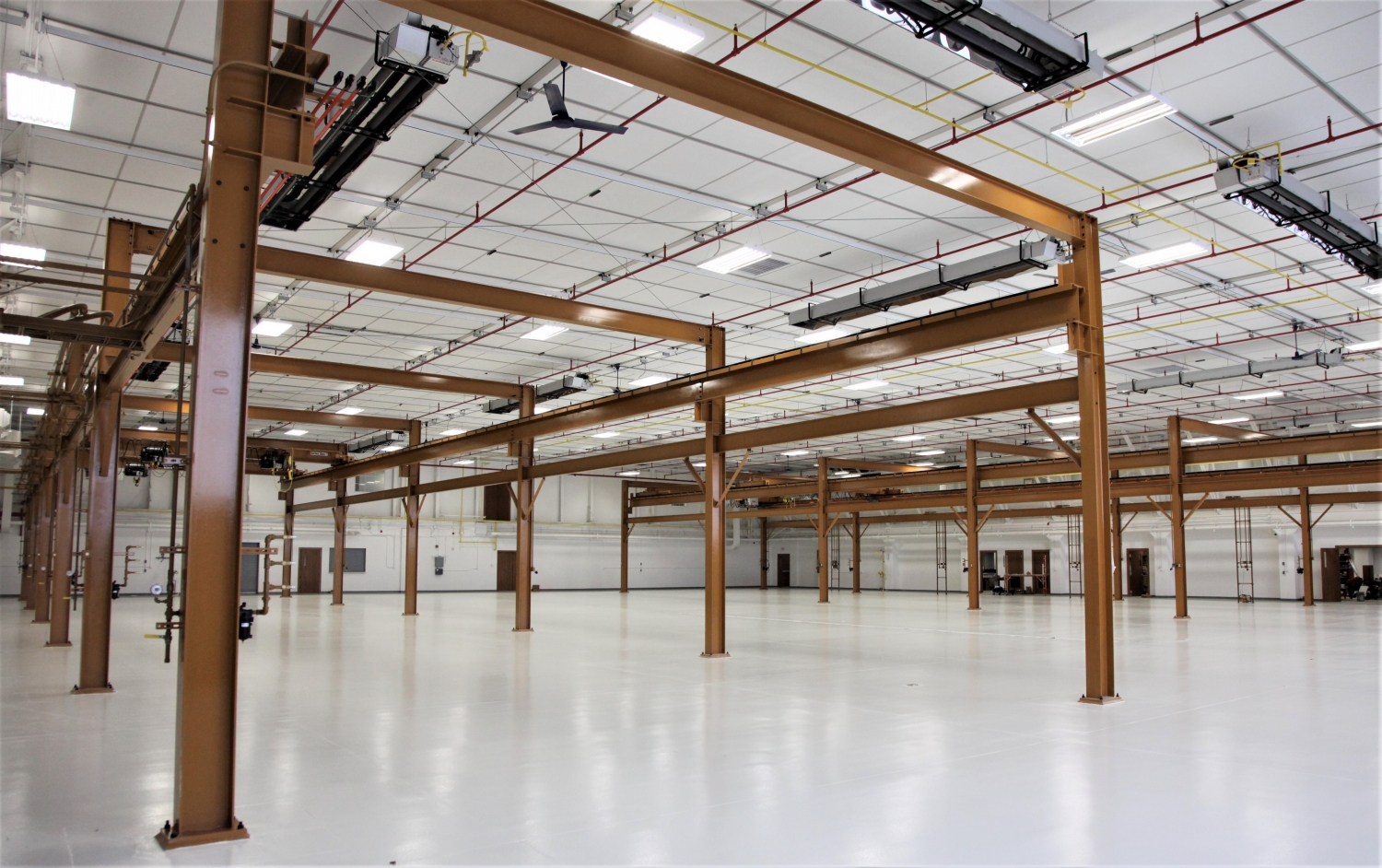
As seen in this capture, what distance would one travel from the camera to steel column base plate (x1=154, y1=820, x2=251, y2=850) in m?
6.87

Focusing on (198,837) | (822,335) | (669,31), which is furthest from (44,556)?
(669,31)

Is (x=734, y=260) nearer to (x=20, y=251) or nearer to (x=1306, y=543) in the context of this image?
(x=20, y=251)

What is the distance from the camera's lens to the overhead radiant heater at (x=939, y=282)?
1518cm

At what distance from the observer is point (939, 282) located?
1708 centimetres

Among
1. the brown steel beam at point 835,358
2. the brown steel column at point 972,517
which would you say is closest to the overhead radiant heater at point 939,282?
the brown steel beam at point 835,358

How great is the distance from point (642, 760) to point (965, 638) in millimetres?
15921

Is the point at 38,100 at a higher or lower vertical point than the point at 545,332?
higher

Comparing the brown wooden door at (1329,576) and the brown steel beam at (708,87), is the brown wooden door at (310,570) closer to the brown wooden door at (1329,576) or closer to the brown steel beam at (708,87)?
the brown steel beam at (708,87)

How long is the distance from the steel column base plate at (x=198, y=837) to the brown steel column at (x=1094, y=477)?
11245 millimetres

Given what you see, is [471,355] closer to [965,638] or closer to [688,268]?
[688,268]

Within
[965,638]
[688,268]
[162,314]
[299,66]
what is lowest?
[965,638]

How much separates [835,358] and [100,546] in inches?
507

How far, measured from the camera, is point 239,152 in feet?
25.4

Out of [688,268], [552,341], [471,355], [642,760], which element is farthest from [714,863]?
[471,355]
